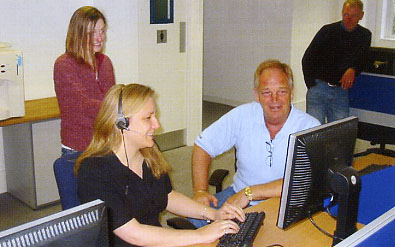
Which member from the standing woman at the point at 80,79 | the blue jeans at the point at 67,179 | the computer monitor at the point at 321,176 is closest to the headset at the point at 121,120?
the blue jeans at the point at 67,179

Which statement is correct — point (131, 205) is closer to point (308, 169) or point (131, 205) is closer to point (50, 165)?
point (308, 169)

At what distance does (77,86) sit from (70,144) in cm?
35

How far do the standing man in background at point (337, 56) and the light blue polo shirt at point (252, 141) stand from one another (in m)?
2.02

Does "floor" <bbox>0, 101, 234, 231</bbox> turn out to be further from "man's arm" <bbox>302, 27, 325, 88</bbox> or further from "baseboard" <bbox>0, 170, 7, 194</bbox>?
"man's arm" <bbox>302, 27, 325, 88</bbox>

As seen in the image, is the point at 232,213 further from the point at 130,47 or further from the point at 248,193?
the point at 130,47

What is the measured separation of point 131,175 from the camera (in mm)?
1960

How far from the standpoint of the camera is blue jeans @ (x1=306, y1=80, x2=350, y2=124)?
14.4 ft

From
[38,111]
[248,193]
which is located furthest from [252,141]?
[38,111]

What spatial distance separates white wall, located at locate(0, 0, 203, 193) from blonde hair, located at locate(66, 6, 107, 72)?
1.10m

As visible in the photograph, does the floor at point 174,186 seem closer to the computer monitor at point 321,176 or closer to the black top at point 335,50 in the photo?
the black top at point 335,50

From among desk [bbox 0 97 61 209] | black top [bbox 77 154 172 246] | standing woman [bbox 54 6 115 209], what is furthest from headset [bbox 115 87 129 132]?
desk [bbox 0 97 61 209]

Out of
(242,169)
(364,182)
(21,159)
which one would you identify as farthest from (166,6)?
(364,182)

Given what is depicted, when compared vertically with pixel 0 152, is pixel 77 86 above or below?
above

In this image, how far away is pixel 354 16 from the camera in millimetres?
4363
